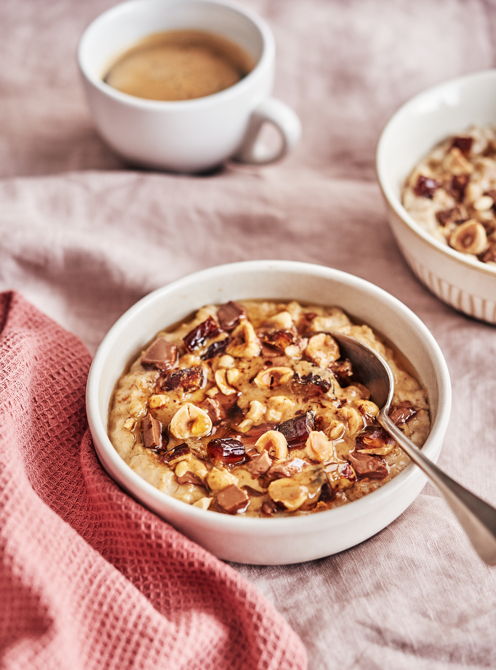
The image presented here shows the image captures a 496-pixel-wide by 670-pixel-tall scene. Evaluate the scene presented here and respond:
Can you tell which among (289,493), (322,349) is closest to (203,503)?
(289,493)

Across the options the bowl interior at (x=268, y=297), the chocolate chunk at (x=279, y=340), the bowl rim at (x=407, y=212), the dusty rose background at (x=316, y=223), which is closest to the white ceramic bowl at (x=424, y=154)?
the bowl rim at (x=407, y=212)

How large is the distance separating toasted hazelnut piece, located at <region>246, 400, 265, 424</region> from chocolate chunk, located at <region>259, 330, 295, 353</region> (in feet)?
0.56

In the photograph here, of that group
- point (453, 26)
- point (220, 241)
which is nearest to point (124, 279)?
point (220, 241)

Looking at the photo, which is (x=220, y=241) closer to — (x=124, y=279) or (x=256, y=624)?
(x=124, y=279)

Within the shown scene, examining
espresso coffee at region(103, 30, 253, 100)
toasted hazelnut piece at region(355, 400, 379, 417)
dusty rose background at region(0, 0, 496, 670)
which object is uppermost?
espresso coffee at region(103, 30, 253, 100)

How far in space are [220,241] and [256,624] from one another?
4.00 feet

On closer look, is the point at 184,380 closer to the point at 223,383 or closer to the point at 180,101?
the point at 223,383

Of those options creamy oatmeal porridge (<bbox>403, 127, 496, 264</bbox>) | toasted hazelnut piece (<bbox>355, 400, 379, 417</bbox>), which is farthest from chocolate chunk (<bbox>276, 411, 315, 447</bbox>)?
creamy oatmeal porridge (<bbox>403, 127, 496, 264</bbox>)

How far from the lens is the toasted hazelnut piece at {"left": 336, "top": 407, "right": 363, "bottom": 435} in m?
1.60

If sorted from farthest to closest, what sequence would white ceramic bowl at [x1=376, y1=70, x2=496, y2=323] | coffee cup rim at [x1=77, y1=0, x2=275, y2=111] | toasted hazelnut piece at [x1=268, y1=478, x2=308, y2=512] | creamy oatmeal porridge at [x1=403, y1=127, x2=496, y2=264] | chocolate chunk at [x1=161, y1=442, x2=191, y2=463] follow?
coffee cup rim at [x1=77, y1=0, x2=275, y2=111] < creamy oatmeal porridge at [x1=403, y1=127, x2=496, y2=264] < white ceramic bowl at [x1=376, y1=70, x2=496, y2=323] < chocolate chunk at [x1=161, y1=442, x2=191, y2=463] < toasted hazelnut piece at [x1=268, y1=478, x2=308, y2=512]

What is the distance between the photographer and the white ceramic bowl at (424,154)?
1.91 metres

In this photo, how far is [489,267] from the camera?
1.85 m

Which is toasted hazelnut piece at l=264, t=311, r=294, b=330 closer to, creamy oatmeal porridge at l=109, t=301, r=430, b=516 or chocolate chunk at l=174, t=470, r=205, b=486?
creamy oatmeal porridge at l=109, t=301, r=430, b=516

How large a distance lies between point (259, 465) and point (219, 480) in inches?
3.3
